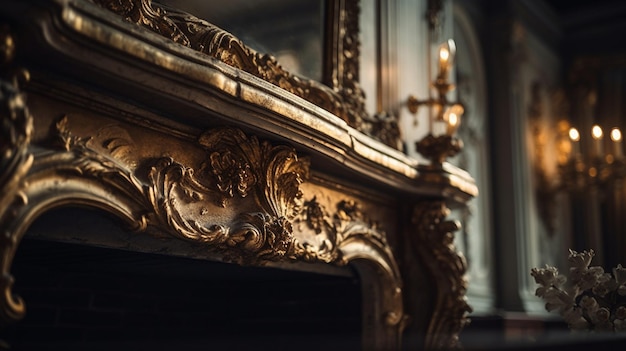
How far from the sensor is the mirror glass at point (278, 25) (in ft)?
6.00

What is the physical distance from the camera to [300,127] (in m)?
1.79

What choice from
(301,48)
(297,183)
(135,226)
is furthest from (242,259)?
(301,48)

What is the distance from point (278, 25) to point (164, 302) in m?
1.21

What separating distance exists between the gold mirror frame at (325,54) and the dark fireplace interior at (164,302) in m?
0.54

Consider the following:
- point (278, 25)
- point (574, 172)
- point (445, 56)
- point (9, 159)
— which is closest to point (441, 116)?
point (445, 56)

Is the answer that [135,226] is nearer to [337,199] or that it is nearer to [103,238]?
[103,238]

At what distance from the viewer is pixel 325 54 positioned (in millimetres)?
2346

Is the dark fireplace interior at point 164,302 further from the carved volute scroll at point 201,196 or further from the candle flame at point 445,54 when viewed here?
the candle flame at point 445,54

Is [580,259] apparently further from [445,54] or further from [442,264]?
[445,54]

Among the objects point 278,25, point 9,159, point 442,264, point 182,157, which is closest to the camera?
point 9,159

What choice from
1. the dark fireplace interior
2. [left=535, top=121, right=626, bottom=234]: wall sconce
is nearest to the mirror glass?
the dark fireplace interior

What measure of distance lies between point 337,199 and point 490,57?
9.48 feet

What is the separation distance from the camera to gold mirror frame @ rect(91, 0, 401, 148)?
1609 mm

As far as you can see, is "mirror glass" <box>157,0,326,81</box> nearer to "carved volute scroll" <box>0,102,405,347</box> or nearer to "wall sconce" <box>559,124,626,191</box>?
"carved volute scroll" <box>0,102,405,347</box>
